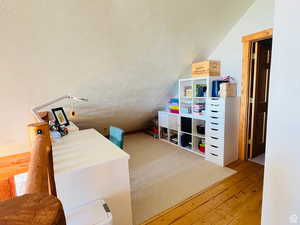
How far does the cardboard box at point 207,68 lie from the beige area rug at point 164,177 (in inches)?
60.2

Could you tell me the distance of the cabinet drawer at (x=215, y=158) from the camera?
8.57 feet

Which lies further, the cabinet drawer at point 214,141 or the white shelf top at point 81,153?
the cabinet drawer at point 214,141

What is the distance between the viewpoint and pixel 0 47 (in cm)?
167

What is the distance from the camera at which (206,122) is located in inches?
109

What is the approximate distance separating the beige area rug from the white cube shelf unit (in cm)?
19

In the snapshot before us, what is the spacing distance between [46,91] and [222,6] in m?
2.81

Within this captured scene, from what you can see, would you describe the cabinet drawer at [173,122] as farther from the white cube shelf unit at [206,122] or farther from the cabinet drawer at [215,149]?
the cabinet drawer at [215,149]

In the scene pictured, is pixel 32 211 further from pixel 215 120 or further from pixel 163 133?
pixel 163 133

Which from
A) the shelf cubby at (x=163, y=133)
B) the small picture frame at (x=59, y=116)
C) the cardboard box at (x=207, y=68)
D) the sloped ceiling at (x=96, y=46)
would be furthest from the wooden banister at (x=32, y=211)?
the shelf cubby at (x=163, y=133)

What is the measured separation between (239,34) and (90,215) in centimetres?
315

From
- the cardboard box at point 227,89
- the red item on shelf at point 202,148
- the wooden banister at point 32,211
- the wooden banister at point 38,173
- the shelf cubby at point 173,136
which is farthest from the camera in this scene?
the shelf cubby at point 173,136

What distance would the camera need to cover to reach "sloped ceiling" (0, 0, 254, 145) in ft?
5.49

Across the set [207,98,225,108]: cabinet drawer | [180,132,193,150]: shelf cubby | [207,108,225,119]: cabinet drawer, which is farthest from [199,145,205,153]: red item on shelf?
[207,98,225,108]: cabinet drawer

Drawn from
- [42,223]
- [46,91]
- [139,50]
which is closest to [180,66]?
[139,50]
